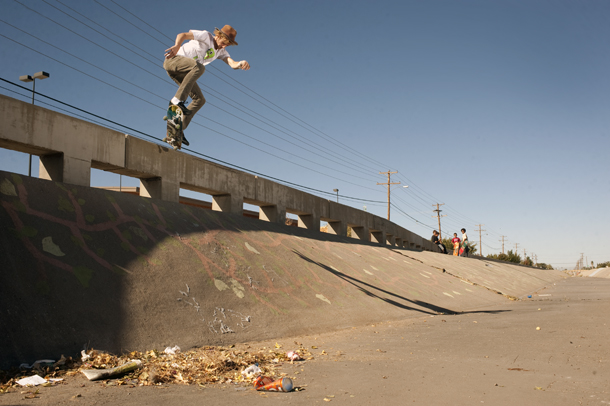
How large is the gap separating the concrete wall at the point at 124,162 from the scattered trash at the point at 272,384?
707 centimetres

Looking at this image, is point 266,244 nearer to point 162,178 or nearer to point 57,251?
point 162,178

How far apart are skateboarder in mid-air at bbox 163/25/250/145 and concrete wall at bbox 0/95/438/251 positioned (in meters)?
3.26

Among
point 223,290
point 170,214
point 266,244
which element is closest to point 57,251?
point 223,290

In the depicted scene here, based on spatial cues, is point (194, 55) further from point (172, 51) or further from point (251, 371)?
point (251, 371)

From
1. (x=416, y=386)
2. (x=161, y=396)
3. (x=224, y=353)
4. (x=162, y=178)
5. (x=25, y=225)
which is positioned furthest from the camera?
(x=162, y=178)

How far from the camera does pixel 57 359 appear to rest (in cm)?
549

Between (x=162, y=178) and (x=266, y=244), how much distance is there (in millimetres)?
3366

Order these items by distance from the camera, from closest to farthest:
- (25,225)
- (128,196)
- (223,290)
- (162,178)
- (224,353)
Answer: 1. (224,353)
2. (25,225)
3. (223,290)
4. (128,196)
5. (162,178)

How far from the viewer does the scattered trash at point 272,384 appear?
4.56 meters

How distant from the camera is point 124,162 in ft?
35.5

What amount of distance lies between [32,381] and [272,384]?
8.55 feet

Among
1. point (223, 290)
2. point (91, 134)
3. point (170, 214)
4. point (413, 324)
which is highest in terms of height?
point (91, 134)

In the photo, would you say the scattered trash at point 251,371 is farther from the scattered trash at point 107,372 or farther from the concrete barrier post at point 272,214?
the concrete barrier post at point 272,214

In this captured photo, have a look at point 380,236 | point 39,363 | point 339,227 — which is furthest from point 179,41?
point 380,236
